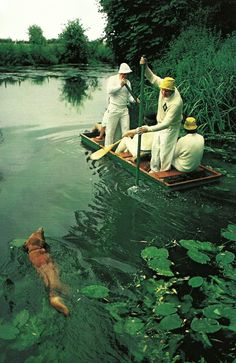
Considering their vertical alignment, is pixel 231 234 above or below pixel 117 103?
below

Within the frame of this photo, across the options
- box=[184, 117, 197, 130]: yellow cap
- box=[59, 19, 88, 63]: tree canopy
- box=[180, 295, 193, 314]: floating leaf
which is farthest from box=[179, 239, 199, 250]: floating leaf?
box=[59, 19, 88, 63]: tree canopy

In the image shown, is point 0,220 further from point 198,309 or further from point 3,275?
point 198,309

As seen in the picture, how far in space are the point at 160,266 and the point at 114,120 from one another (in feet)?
17.1

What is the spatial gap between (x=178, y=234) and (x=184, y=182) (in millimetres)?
1474

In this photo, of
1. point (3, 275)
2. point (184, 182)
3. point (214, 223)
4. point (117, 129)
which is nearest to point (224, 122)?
point (117, 129)

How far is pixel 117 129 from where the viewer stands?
1023 cm

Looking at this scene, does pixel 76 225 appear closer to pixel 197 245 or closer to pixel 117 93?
pixel 197 245

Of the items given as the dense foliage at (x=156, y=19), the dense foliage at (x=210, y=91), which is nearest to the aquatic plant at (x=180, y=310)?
the dense foliage at (x=210, y=91)

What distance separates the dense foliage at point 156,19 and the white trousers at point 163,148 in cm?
979

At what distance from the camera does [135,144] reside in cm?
898

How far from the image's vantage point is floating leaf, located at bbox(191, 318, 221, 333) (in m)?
4.13

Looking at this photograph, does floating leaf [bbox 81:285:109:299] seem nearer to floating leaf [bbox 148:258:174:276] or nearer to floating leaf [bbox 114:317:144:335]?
floating leaf [bbox 114:317:144:335]

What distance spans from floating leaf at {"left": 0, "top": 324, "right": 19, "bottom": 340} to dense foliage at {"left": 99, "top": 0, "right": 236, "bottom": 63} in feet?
47.4

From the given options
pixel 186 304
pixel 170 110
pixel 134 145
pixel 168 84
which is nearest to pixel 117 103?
pixel 134 145
